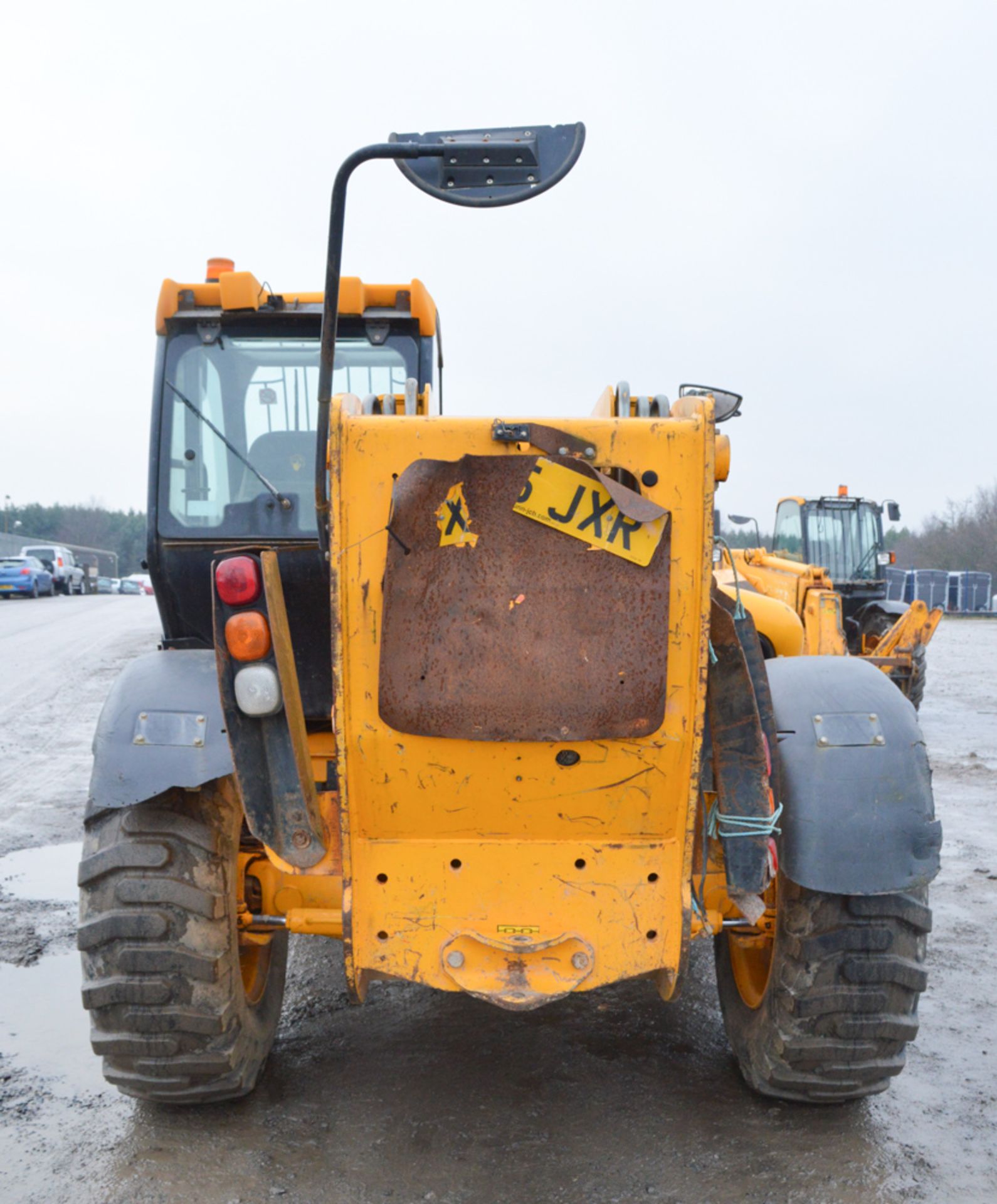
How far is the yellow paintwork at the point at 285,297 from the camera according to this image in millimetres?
4449

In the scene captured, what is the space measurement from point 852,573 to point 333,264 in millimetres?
15101

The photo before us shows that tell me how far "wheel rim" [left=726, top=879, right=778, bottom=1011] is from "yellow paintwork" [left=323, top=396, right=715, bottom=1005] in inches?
20.8

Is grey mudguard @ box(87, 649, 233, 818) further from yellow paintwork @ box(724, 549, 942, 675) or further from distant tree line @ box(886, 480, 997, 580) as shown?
distant tree line @ box(886, 480, 997, 580)

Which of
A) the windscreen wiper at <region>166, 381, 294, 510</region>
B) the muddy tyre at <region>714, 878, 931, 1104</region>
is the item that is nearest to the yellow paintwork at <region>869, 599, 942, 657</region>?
the windscreen wiper at <region>166, 381, 294, 510</region>

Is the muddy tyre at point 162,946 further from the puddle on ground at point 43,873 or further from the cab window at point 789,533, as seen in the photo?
the cab window at point 789,533

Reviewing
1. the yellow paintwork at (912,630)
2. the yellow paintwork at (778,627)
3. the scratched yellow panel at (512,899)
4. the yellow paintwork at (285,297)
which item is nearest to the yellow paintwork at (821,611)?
the yellow paintwork at (912,630)

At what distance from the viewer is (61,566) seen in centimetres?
4334

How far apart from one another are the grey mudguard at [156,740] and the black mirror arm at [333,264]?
0.73 m

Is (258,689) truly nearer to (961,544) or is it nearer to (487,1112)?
(487,1112)

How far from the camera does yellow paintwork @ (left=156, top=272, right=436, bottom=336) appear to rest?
445 centimetres

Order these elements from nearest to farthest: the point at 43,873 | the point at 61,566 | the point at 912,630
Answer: the point at 43,873
the point at 912,630
the point at 61,566

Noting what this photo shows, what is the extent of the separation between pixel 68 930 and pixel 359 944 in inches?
113

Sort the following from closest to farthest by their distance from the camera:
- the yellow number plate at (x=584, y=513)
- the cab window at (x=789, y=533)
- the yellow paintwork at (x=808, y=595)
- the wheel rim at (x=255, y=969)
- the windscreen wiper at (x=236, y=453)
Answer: the yellow number plate at (x=584, y=513) < the wheel rim at (x=255, y=969) < the windscreen wiper at (x=236, y=453) < the yellow paintwork at (x=808, y=595) < the cab window at (x=789, y=533)

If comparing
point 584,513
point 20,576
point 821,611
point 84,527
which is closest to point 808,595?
point 821,611
